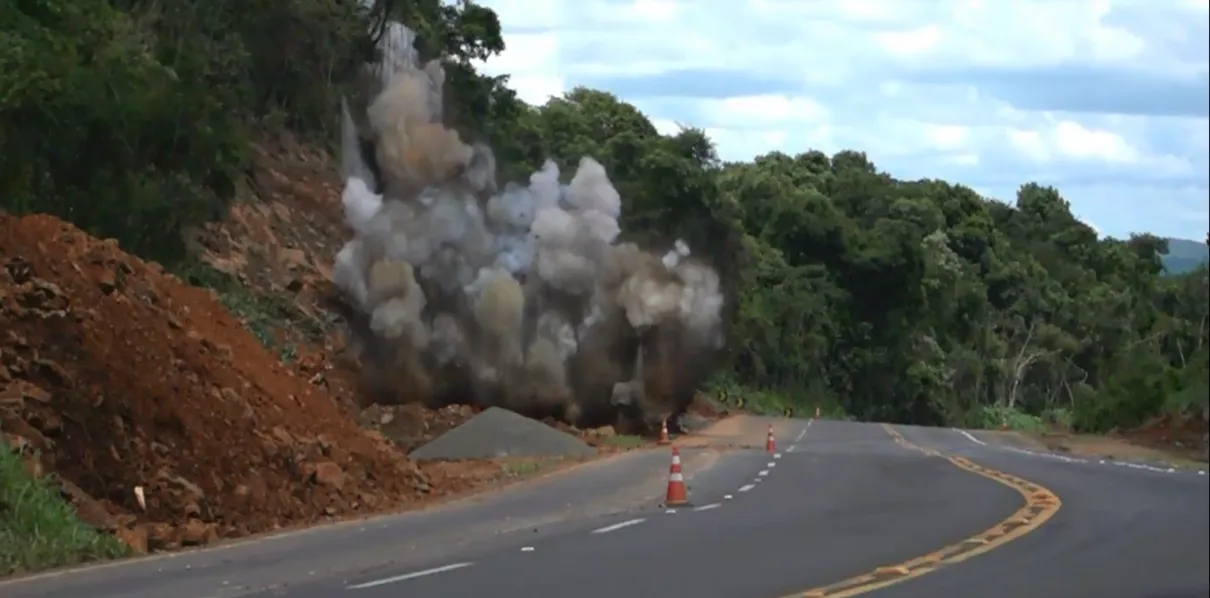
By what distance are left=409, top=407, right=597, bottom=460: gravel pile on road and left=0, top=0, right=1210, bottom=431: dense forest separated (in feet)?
25.1

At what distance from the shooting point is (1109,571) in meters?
13.2

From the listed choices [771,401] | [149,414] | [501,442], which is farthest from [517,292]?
[771,401]

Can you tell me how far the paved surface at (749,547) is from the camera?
1338 cm

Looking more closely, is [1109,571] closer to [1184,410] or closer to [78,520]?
[1184,410]

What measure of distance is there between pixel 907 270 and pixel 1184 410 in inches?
2975

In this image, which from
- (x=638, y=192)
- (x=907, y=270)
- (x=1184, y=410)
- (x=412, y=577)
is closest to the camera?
(x=1184, y=410)

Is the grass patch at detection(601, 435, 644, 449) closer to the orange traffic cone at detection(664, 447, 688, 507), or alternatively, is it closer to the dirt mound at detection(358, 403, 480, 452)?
the dirt mound at detection(358, 403, 480, 452)

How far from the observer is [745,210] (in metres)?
86.4

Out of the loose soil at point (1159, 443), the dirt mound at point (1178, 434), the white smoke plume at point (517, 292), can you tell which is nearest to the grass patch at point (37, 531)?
the loose soil at point (1159, 443)

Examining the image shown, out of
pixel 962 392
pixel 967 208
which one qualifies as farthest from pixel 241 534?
pixel 967 208

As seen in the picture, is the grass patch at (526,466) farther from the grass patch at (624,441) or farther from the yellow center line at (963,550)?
the yellow center line at (963,550)

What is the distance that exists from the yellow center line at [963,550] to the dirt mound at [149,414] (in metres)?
8.16

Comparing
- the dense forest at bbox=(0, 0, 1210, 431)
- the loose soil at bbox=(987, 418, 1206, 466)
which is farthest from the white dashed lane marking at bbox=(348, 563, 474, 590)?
the loose soil at bbox=(987, 418, 1206, 466)

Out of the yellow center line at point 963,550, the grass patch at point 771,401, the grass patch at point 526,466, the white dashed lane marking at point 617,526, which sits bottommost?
the grass patch at point 771,401
